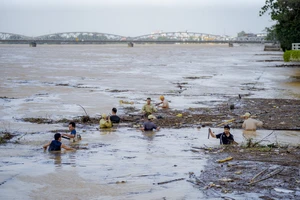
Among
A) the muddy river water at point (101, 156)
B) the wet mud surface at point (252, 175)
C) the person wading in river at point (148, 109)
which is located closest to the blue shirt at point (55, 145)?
the muddy river water at point (101, 156)

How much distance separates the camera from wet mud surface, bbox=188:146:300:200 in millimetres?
11727

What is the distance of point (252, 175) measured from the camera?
12969mm

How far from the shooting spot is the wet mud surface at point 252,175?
11727mm

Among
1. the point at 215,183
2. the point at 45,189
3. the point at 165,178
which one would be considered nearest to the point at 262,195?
the point at 215,183

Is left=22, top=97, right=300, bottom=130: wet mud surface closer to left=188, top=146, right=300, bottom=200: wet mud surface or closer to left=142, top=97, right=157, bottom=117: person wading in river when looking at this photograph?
left=142, top=97, right=157, bottom=117: person wading in river

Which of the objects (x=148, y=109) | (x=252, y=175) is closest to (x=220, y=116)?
(x=148, y=109)

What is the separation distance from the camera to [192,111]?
1001 inches

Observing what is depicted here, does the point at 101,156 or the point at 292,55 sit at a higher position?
the point at 292,55

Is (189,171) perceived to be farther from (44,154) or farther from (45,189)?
(44,154)

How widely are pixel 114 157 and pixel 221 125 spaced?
20.8 feet

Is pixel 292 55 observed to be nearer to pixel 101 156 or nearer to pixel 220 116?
pixel 220 116

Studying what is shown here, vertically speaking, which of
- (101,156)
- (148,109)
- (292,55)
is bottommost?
(101,156)

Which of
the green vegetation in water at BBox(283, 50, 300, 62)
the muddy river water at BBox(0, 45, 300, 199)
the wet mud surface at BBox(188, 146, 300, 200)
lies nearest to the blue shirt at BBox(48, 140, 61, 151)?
the muddy river water at BBox(0, 45, 300, 199)

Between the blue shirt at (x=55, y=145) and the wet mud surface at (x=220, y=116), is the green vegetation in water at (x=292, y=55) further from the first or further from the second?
the blue shirt at (x=55, y=145)
